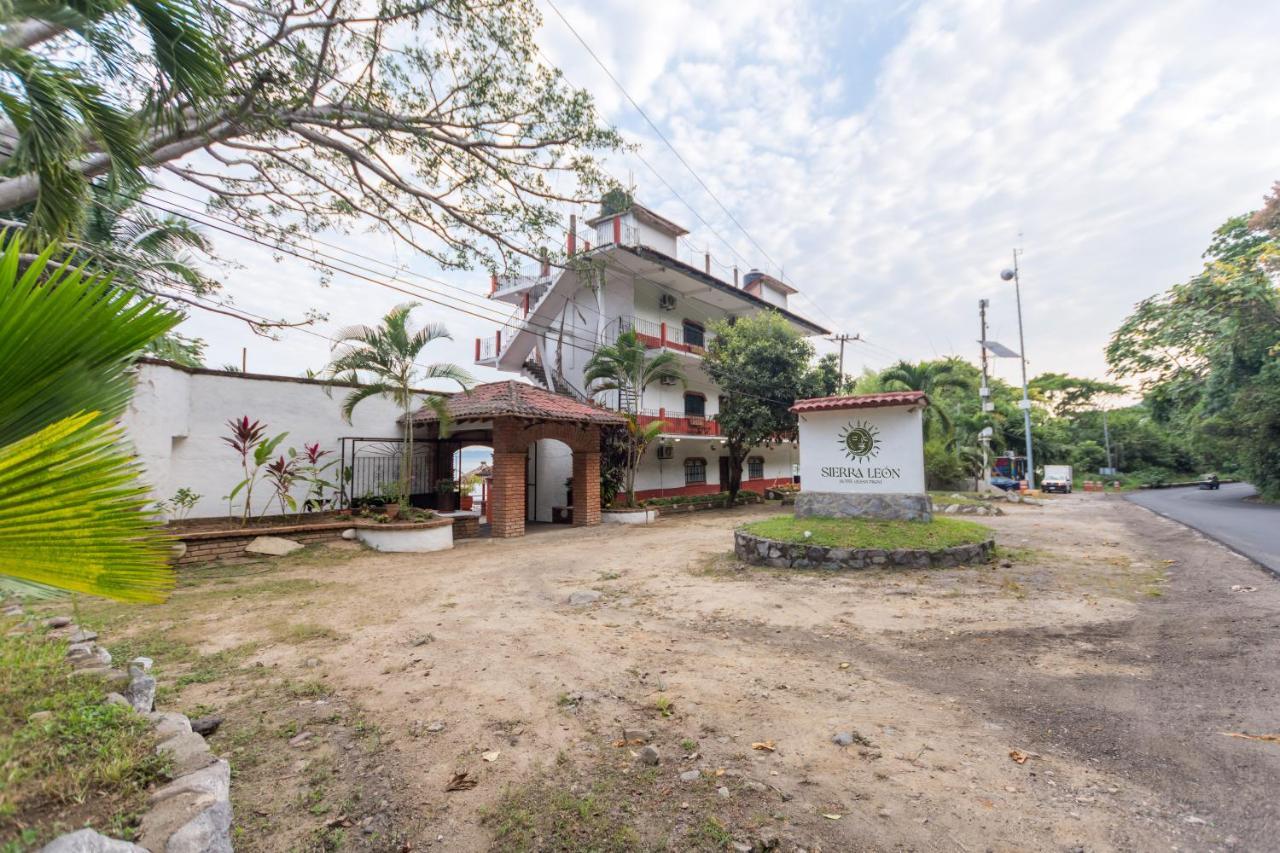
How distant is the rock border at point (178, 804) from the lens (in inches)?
62.4

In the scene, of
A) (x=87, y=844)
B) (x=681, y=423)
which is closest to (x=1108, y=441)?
(x=681, y=423)

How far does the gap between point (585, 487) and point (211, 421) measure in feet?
27.1

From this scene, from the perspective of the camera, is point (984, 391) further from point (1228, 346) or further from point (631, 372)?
point (631, 372)

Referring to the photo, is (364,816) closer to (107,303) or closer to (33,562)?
(33,562)

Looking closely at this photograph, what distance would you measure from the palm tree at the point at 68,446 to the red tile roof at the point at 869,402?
970cm

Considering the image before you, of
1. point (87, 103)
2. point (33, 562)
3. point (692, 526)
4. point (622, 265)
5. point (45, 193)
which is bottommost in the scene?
point (692, 526)

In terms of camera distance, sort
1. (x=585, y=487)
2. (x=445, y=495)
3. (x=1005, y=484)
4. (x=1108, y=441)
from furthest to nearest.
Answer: (x=1108, y=441) → (x=1005, y=484) → (x=585, y=487) → (x=445, y=495)

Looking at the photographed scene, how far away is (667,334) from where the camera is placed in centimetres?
2148

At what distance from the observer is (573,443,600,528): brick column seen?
1438 centimetres

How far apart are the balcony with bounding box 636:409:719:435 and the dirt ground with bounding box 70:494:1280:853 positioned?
11591mm

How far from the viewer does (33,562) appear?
1393mm

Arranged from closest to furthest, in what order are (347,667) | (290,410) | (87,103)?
(87,103) → (347,667) → (290,410)

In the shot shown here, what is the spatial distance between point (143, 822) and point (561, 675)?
2.53 metres

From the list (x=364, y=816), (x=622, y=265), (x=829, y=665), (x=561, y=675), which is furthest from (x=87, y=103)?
(x=622, y=265)
